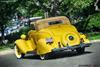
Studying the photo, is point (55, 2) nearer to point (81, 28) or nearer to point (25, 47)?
point (81, 28)

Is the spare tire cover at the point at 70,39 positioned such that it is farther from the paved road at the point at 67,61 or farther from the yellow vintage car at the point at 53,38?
the paved road at the point at 67,61

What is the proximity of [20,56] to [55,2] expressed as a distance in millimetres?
16366

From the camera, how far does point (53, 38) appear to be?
16203 mm

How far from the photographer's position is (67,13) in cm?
3891

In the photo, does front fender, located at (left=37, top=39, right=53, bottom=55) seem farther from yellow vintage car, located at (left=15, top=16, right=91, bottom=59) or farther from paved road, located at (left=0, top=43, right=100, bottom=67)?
paved road, located at (left=0, top=43, right=100, bottom=67)

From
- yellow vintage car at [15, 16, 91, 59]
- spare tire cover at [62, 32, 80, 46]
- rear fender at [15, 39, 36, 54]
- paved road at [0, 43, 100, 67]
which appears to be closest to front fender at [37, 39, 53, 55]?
yellow vintage car at [15, 16, 91, 59]

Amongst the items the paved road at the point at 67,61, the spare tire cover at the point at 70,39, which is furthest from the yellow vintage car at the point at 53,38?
the paved road at the point at 67,61

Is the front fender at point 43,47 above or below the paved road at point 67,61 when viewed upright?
above

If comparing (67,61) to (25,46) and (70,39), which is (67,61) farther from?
(25,46)

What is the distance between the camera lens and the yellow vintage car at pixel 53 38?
16.2 m

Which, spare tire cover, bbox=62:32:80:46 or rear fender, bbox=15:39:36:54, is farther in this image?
rear fender, bbox=15:39:36:54

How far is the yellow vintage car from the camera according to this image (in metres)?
16.2

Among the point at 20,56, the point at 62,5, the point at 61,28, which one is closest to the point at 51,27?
the point at 61,28

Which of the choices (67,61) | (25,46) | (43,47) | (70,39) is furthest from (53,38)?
(25,46)
